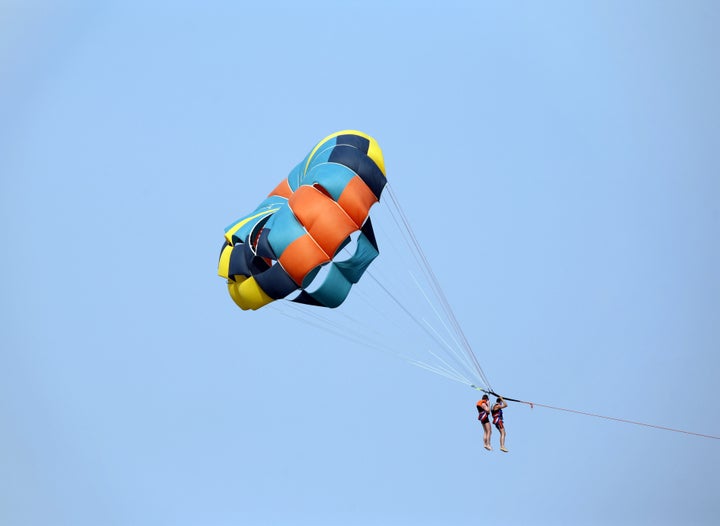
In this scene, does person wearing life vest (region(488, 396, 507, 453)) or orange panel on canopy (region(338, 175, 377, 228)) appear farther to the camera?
orange panel on canopy (region(338, 175, 377, 228))

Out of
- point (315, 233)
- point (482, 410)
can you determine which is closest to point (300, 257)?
point (315, 233)

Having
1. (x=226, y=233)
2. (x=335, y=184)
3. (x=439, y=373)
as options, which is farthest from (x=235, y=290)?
(x=439, y=373)

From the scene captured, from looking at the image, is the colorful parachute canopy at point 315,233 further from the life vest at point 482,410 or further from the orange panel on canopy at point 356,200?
the life vest at point 482,410

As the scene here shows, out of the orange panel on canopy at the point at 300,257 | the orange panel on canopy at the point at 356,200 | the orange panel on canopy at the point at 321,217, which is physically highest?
the orange panel on canopy at the point at 356,200

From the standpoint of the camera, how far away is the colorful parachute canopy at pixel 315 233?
24844 mm

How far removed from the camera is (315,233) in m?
24.8

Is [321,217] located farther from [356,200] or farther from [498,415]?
[498,415]

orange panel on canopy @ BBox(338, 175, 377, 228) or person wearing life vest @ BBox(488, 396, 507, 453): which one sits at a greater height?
orange panel on canopy @ BBox(338, 175, 377, 228)

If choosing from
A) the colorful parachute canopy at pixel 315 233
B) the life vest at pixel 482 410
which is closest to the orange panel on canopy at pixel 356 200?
the colorful parachute canopy at pixel 315 233

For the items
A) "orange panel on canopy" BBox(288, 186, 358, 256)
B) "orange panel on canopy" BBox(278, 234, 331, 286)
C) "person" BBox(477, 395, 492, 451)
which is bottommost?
"person" BBox(477, 395, 492, 451)

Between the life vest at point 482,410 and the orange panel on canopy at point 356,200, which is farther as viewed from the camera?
the orange panel on canopy at point 356,200

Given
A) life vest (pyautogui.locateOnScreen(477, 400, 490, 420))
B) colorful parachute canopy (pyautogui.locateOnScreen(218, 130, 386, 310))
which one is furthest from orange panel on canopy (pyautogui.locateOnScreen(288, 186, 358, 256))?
life vest (pyautogui.locateOnScreen(477, 400, 490, 420))

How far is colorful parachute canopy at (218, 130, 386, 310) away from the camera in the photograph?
978 inches

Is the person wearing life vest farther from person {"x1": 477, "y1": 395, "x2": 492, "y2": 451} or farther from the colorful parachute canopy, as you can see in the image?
the colorful parachute canopy
